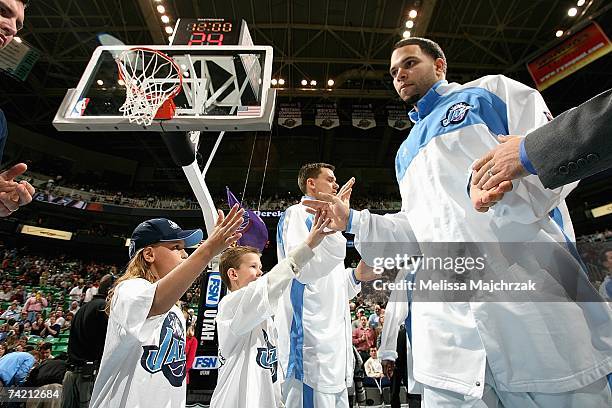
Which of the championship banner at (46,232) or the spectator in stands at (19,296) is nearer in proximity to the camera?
the spectator in stands at (19,296)

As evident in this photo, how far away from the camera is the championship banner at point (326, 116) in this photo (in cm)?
1546

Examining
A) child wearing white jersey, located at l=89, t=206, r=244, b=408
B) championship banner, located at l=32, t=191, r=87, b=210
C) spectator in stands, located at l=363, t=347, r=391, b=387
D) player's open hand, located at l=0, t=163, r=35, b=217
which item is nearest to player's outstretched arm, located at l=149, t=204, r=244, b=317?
child wearing white jersey, located at l=89, t=206, r=244, b=408

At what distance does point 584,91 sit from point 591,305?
19.1 m

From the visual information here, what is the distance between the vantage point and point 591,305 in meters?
1.08

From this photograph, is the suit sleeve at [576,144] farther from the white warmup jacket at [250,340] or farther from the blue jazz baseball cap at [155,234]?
the blue jazz baseball cap at [155,234]

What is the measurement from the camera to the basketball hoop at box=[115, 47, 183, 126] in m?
4.35

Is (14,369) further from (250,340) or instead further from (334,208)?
(334,208)

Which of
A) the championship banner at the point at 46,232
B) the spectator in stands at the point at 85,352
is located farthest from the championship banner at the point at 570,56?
the championship banner at the point at 46,232

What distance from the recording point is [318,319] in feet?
8.55

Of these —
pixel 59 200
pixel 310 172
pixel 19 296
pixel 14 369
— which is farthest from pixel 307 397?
pixel 59 200

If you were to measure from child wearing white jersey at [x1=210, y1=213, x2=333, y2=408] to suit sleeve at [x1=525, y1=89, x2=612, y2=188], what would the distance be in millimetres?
1267

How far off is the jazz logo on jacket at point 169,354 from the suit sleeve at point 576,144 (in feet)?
6.42

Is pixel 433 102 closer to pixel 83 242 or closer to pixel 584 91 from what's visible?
pixel 584 91

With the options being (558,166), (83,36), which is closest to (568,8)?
(558,166)
